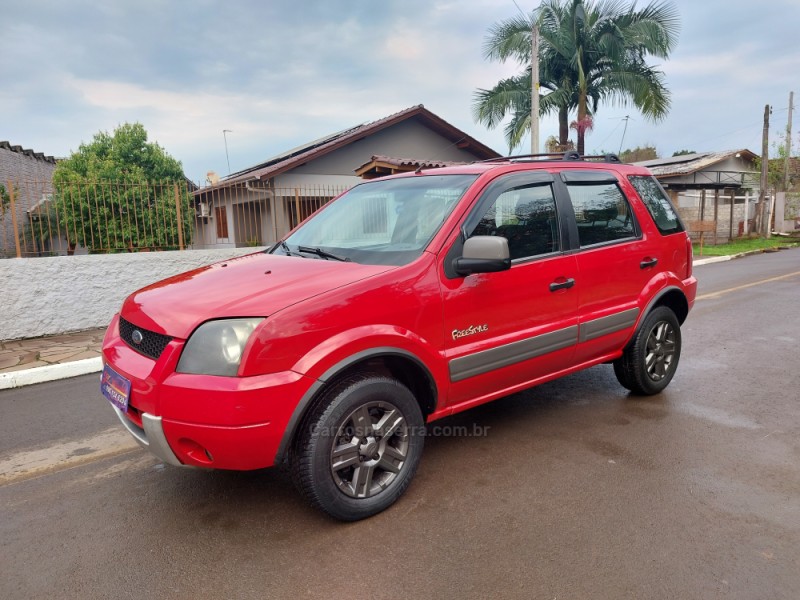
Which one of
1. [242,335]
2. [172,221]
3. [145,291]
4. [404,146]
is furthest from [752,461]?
[404,146]

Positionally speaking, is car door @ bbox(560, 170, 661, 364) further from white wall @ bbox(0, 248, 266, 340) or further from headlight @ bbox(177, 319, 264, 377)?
white wall @ bbox(0, 248, 266, 340)

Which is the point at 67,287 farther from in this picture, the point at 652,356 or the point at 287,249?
the point at 652,356

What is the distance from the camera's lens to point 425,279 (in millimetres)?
3023

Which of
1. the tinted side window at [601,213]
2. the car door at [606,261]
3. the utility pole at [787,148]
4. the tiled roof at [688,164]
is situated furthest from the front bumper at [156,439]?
the utility pole at [787,148]

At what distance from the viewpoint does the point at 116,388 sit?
2867 millimetres

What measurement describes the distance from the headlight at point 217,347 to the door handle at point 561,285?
198cm

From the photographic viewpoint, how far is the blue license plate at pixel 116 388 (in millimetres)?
2750

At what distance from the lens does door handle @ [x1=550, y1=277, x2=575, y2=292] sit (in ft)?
11.9

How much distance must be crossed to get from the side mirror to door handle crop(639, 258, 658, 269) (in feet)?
5.50

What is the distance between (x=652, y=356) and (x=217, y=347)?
11.6 feet

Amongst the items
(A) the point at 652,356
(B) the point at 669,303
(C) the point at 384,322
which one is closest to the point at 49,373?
(C) the point at 384,322

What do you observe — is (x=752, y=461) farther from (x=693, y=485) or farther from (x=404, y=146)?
(x=404, y=146)

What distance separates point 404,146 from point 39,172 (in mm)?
14033

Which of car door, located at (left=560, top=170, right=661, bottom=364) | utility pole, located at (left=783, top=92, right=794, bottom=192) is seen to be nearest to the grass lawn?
utility pole, located at (left=783, top=92, right=794, bottom=192)
